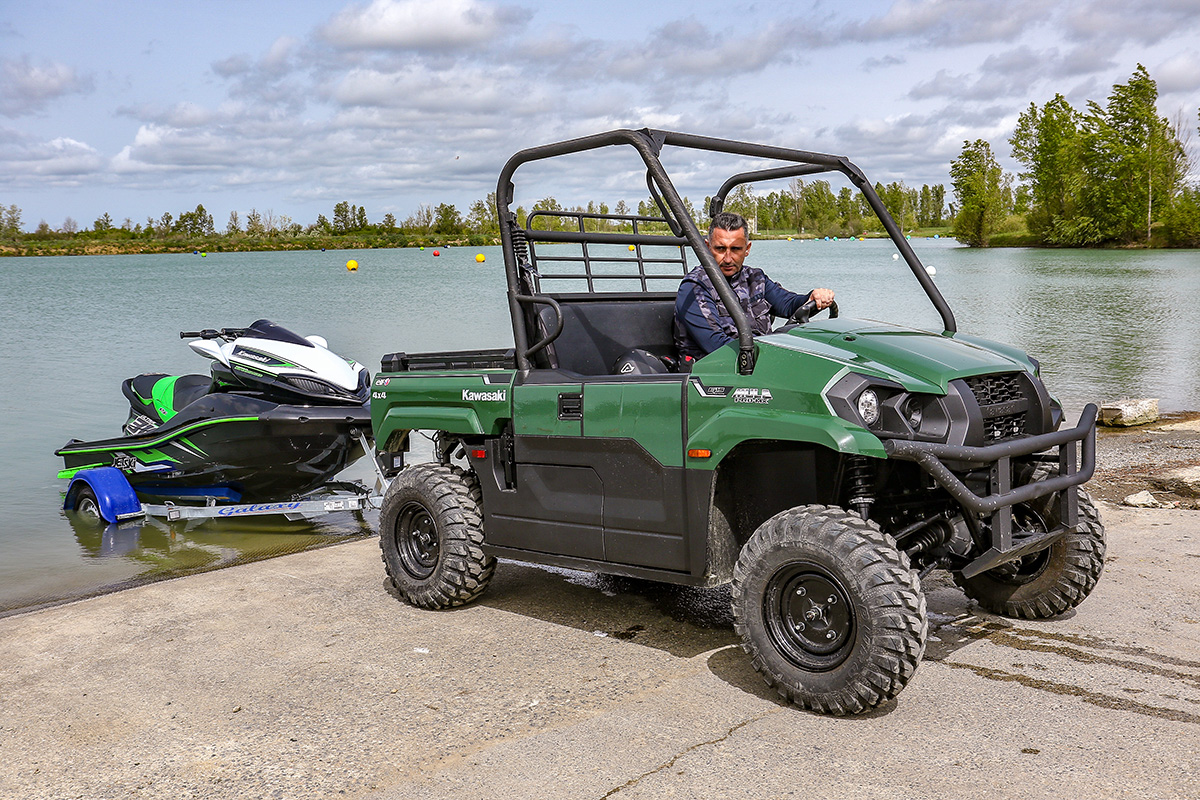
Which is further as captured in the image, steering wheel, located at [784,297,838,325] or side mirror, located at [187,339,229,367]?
side mirror, located at [187,339,229,367]

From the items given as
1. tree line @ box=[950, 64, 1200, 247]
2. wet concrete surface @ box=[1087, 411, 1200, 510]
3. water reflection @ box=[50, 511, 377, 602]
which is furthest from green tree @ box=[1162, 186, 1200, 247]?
water reflection @ box=[50, 511, 377, 602]

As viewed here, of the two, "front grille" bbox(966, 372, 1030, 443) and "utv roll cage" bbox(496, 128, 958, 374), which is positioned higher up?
"utv roll cage" bbox(496, 128, 958, 374)

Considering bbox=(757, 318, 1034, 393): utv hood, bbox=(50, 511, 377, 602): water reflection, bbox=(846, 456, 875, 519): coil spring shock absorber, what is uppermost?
bbox=(757, 318, 1034, 393): utv hood

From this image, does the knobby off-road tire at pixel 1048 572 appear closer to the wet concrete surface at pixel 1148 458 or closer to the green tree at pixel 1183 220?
the wet concrete surface at pixel 1148 458

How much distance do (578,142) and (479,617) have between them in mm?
2171

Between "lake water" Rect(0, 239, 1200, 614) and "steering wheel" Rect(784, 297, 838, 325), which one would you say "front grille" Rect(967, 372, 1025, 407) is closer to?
"steering wheel" Rect(784, 297, 838, 325)

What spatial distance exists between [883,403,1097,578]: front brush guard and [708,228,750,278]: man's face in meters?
1.59

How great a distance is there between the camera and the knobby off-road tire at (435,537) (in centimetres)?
474

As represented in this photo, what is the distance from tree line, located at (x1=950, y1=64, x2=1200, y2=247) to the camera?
7144cm

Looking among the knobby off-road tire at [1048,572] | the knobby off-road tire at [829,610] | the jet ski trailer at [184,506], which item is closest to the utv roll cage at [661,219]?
the knobby off-road tire at [829,610]

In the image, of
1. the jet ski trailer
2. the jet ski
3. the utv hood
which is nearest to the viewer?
the utv hood

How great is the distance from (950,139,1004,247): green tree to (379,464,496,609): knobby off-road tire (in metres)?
93.7

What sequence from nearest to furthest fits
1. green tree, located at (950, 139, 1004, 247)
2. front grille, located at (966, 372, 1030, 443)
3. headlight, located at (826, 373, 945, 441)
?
headlight, located at (826, 373, 945, 441) < front grille, located at (966, 372, 1030, 443) < green tree, located at (950, 139, 1004, 247)

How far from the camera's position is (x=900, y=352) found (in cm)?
368
